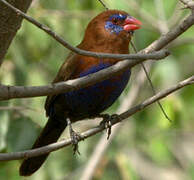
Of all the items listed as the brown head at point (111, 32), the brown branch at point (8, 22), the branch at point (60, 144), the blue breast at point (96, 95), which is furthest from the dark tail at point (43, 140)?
the brown branch at point (8, 22)

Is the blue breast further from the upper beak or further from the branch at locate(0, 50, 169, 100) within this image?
the branch at locate(0, 50, 169, 100)

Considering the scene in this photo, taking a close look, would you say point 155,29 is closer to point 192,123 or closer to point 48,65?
point 48,65

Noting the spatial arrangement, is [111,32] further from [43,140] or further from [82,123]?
[82,123]

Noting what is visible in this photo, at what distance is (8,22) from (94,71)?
113 cm

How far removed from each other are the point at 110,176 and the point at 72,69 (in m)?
1.78

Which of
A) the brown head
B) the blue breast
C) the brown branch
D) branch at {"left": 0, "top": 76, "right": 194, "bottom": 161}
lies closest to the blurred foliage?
the blue breast

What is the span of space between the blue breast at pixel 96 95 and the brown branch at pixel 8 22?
1071 mm

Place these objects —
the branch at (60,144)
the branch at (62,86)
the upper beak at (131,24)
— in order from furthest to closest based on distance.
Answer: the upper beak at (131,24), the branch at (60,144), the branch at (62,86)

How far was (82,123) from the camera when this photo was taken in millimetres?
6113

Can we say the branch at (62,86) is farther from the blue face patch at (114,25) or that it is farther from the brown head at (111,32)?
the blue face patch at (114,25)

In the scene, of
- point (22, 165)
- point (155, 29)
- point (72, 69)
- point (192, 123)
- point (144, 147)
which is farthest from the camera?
point (192, 123)

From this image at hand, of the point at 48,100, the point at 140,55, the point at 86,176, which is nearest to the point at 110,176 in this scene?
the point at 86,176

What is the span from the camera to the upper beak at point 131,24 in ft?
13.5

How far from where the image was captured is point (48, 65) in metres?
5.72
